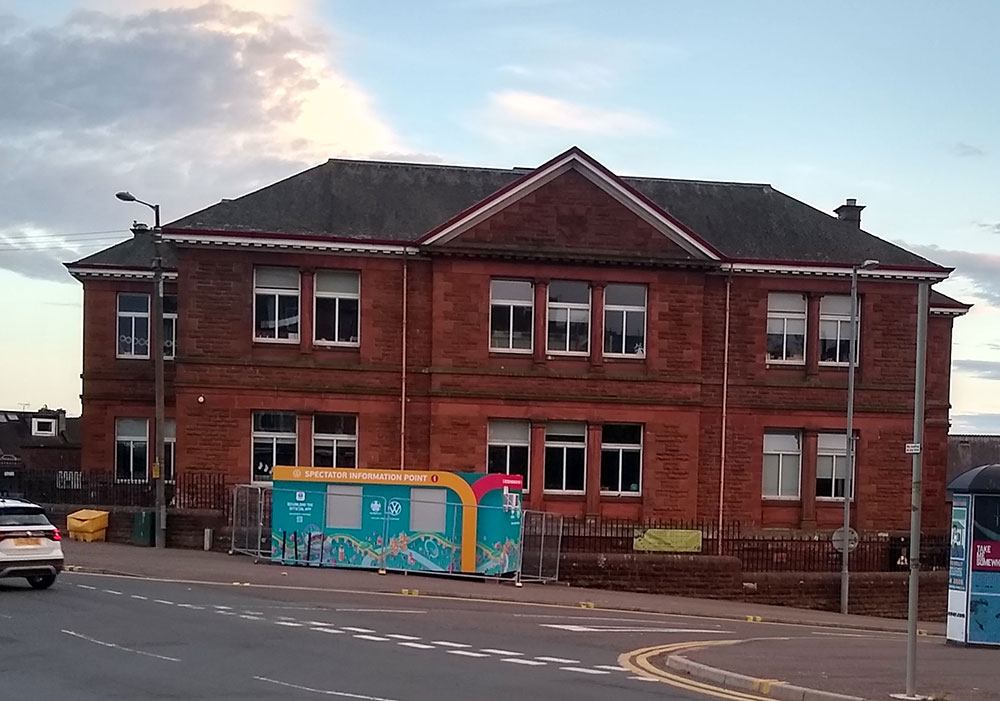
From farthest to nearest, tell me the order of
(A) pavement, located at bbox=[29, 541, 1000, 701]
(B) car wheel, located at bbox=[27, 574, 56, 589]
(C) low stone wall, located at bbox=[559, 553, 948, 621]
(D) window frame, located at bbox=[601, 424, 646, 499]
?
(D) window frame, located at bbox=[601, 424, 646, 499]
(C) low stone wall, located at bbox=[559, 553, 948, 621]
(B) car wheel, located at bbox=[27, 574, 56, 589]
(A) pavement, located at bbox=[29, 541, 1000, 701]

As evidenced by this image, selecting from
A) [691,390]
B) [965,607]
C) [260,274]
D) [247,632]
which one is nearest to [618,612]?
[965,607]

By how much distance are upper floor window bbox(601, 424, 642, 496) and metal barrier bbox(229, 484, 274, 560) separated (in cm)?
1130

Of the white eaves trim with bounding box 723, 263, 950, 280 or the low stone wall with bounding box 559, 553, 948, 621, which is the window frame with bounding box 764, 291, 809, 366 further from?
the low stone wall with bounding box 559, 553, 948, 621

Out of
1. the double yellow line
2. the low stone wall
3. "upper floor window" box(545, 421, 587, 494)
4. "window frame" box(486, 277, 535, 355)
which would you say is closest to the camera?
the double yellow line

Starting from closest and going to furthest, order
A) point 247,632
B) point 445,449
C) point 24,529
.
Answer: point 247,632, point 24,529, point 445,449

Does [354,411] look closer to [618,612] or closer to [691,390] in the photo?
[691,390]

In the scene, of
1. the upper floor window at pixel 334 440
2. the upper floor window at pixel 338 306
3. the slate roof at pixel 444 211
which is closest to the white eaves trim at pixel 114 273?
the slate roof at pixel 444 211

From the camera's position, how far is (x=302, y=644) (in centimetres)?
1705

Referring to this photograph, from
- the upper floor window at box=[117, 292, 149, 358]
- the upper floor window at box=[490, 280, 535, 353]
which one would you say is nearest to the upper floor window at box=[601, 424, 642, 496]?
the upper floor window at box=[490, 280, 535, 353]

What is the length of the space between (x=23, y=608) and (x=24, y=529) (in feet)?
9.14

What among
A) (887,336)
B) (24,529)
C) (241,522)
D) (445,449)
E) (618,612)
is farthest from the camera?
(887,336)

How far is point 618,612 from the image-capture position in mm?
26594

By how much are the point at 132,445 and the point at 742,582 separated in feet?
76.3

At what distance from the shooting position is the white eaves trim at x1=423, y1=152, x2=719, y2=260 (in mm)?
38094
